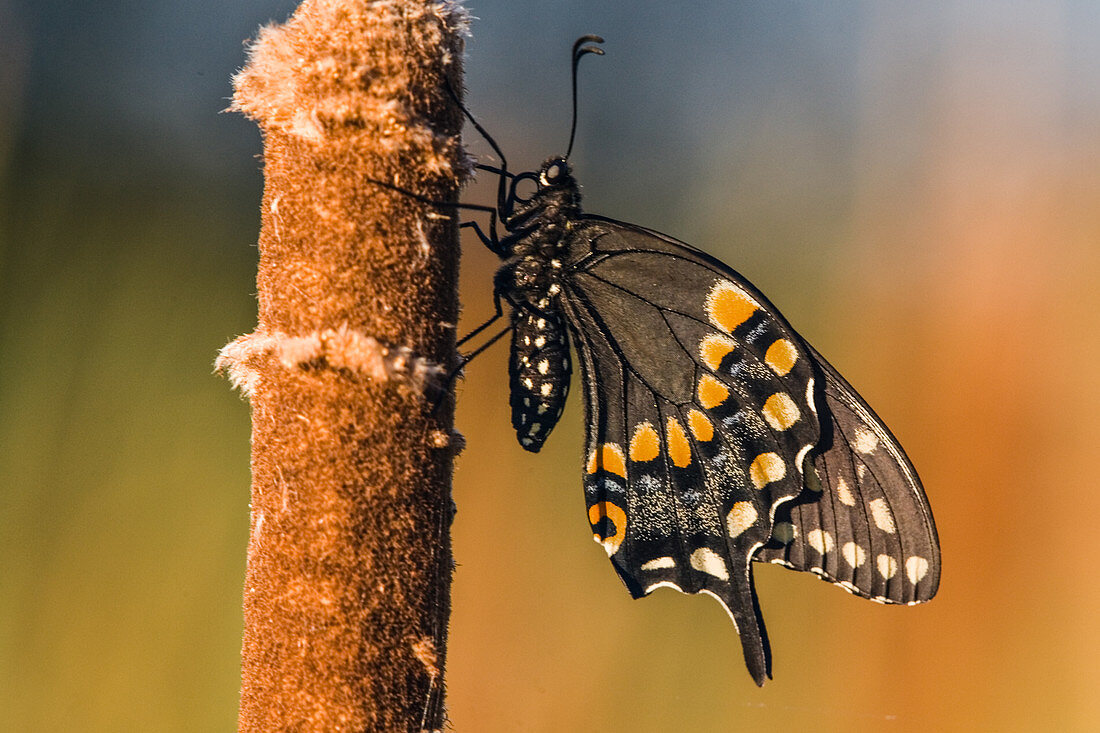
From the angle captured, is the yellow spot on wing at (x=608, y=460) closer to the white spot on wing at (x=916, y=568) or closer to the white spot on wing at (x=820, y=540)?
the white spot on wing at (x=820, y=540)

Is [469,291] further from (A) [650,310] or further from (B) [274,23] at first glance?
(B) [274,23]

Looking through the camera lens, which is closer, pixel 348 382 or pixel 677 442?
pixel 348 382

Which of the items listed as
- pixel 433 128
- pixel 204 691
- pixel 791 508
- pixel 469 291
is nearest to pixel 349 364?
pixel 433 128

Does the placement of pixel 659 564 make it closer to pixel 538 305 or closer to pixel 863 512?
pixel 863 512

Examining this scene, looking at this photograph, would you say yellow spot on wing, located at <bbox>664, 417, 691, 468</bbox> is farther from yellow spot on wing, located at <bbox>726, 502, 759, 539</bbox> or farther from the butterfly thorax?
the butterfly thorax

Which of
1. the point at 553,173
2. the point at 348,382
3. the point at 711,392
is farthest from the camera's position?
the point at 711,392

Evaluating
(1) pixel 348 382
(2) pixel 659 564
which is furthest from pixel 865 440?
(1) pixel 348 382
